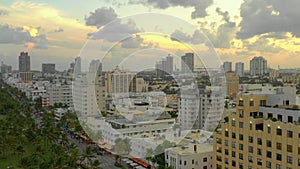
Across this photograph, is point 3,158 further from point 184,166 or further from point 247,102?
point 247,102

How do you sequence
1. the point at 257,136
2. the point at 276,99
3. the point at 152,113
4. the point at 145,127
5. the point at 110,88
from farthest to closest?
the point at 110,88 → the point at 152,113 → the point at 145,127 → the point at 276,99 → the point at 257,136

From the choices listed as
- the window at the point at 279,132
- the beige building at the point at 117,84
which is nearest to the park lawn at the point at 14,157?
the window at the point at 279,132

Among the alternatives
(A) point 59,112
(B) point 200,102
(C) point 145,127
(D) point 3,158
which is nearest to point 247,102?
(C) point 145,127

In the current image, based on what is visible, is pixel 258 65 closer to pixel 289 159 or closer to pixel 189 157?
pixel 189 157

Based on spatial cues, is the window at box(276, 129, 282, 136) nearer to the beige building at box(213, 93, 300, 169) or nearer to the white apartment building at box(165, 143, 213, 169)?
the beige building at box(213, 93, 300, 169)

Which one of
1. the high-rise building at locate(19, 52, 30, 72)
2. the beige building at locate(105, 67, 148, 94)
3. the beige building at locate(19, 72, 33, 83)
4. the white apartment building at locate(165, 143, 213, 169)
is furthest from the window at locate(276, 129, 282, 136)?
the high-rise building at locate(19, 52, 30, 72)

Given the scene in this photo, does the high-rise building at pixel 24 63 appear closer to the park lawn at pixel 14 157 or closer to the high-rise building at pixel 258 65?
the high-rise building at pixel 258 65

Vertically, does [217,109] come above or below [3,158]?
above
